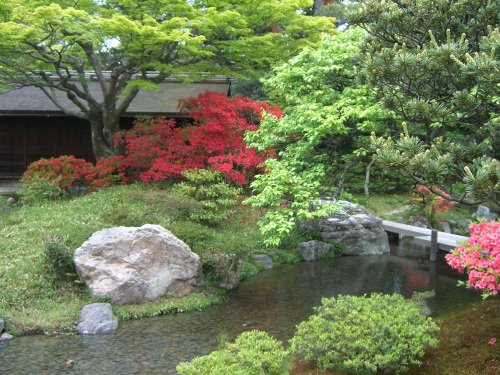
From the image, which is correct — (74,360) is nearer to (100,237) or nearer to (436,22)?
(100,237)

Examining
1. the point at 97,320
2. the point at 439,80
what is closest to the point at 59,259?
the point at 97,320

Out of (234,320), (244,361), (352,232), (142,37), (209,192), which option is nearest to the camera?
(244,361)

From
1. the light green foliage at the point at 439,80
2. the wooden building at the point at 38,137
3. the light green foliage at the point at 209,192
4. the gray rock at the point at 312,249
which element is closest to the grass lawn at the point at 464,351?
the light green foliage at the point at 439,80

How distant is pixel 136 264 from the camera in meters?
11.1

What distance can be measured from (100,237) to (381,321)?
6.93 m

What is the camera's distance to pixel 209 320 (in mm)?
10344

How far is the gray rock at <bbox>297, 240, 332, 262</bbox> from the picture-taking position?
15617mm

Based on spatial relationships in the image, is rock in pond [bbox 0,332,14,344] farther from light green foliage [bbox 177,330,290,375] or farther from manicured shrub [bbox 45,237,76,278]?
light green foliage [bbox 177,330,290,375]

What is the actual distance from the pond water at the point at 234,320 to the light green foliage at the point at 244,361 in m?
2.19

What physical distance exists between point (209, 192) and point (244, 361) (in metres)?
9.67

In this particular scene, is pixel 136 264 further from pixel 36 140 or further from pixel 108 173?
pixel 36 140

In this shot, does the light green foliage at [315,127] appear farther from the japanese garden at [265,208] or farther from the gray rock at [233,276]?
the gray rock at [233,276]

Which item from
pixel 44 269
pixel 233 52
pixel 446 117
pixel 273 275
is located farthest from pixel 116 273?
pixel 233 52

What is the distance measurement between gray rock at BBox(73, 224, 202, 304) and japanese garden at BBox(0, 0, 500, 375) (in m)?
0.04
